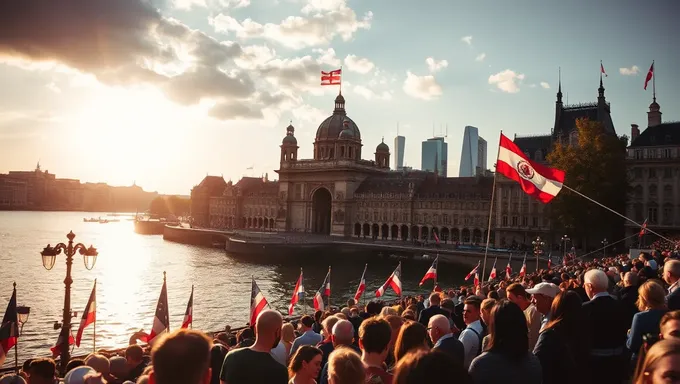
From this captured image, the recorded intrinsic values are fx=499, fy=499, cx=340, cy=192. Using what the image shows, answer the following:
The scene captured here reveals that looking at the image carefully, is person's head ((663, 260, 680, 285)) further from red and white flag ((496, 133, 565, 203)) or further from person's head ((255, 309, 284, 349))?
red and white flag ((496, 133, 565, 203))

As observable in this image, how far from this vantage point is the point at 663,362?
287cm

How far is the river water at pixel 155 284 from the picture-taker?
94.0 feet

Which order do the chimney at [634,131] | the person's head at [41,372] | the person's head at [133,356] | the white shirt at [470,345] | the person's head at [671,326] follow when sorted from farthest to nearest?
the chimney at [634,131], the person's head at [133,356], the white shirt at [470,345], the person's head at [41,372], the person's head at [671,326]

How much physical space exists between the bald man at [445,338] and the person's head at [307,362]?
6.33 feet

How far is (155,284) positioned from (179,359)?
146 ft

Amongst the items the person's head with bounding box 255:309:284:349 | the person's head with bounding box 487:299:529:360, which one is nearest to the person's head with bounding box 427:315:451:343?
the person's head with bounding box 487:299:529:360

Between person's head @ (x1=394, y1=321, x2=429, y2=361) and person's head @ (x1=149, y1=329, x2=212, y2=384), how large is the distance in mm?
2434

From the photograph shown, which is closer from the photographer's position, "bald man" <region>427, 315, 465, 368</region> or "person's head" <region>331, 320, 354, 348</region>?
"person's head" <region>331, 320, 354, 348</region>

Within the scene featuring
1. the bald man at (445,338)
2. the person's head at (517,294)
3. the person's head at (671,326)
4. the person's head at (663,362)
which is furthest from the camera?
the person's head at (517,294)

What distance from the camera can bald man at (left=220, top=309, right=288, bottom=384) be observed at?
192 inches

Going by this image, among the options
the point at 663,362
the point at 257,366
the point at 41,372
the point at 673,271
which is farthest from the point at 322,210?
the point at 663,362

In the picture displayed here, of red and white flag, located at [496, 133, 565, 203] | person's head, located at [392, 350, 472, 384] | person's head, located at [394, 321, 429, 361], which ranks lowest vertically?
person's head, located at [394, 321, 429, 361]

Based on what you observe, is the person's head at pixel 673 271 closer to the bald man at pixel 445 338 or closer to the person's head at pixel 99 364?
the bald man at pixel 445 338

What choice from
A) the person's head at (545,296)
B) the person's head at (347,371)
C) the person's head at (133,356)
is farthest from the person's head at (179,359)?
the person's head at (545,296)
